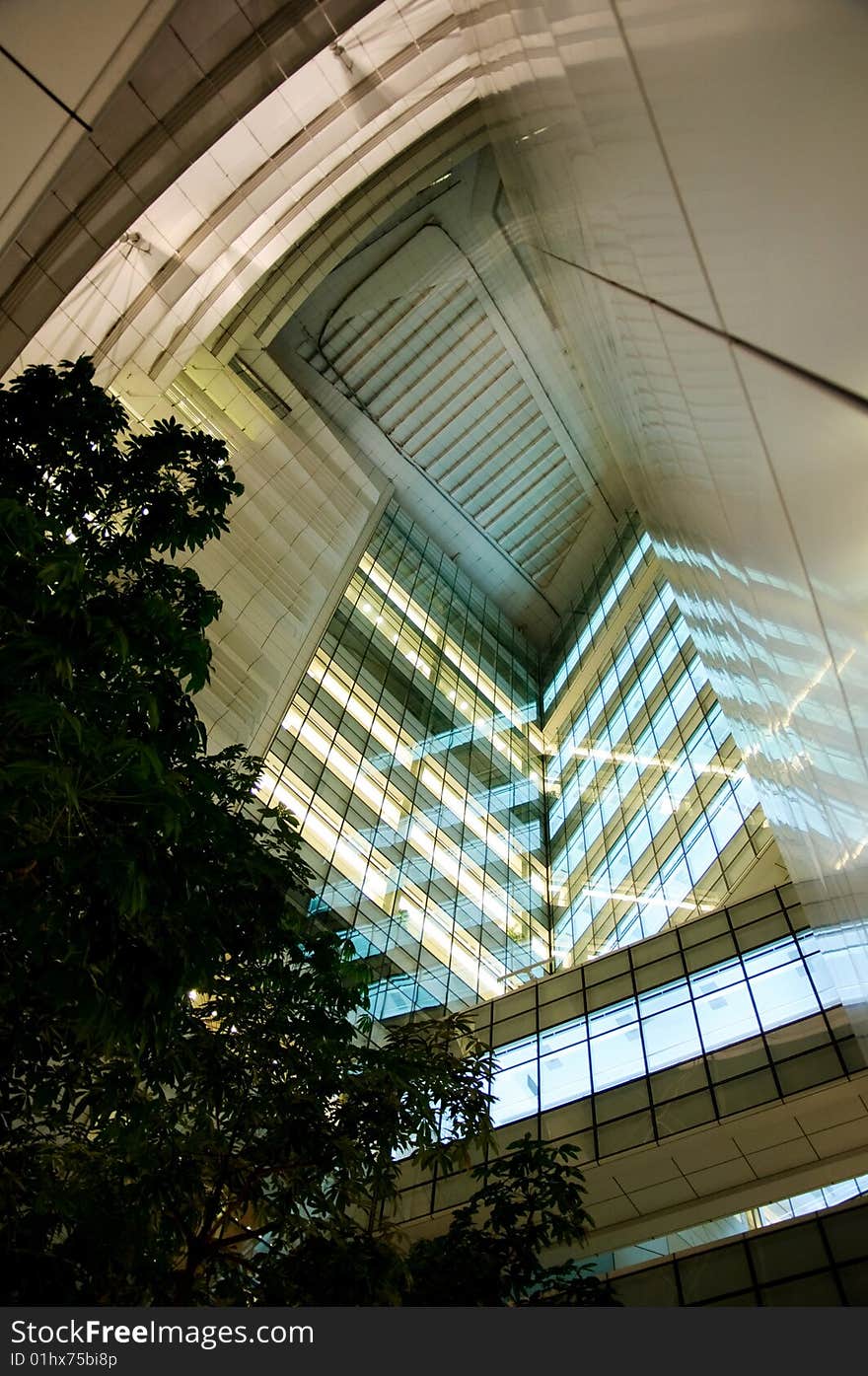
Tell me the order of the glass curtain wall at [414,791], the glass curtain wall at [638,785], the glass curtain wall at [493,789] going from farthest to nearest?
1. the glass curtain wall at [414,791]
2. the glass curtain wall at [493,789]
3. the glass curtain wall at [638,785]

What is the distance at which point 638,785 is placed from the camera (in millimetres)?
27016

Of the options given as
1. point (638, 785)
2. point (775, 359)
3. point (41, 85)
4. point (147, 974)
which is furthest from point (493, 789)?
point (775, 359)

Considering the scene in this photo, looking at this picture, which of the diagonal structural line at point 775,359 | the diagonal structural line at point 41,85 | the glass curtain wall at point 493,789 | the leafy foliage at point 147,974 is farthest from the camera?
the glass curtain wall at point 493,789

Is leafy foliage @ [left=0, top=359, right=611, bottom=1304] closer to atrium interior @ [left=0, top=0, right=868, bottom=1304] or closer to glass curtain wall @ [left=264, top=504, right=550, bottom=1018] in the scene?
atrium interior @ [left=0, top=0, right=868, bottom=1304]

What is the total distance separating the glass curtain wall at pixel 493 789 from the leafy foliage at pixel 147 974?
1225cm

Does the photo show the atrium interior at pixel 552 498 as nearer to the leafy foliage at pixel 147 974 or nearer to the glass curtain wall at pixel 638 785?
the glass curtain wall at pixel 638 785

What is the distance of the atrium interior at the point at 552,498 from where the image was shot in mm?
1466

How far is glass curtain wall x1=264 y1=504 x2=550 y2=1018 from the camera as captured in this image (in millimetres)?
22969

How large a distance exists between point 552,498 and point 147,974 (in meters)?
45.2

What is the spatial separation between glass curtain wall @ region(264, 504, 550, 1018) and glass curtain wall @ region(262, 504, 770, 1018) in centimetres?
7

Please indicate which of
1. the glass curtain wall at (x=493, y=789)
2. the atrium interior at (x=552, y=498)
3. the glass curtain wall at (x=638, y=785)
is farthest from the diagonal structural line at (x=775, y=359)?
the glass curtain wall at (x=638, y=785)

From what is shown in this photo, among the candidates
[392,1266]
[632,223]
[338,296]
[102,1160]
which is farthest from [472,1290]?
[338,296]

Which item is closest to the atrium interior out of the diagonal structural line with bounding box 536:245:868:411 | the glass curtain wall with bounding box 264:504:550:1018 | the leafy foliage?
the diagonal structural line with bounding box 536:245:868:411

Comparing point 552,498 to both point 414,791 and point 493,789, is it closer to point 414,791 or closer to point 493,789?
point 493,789
